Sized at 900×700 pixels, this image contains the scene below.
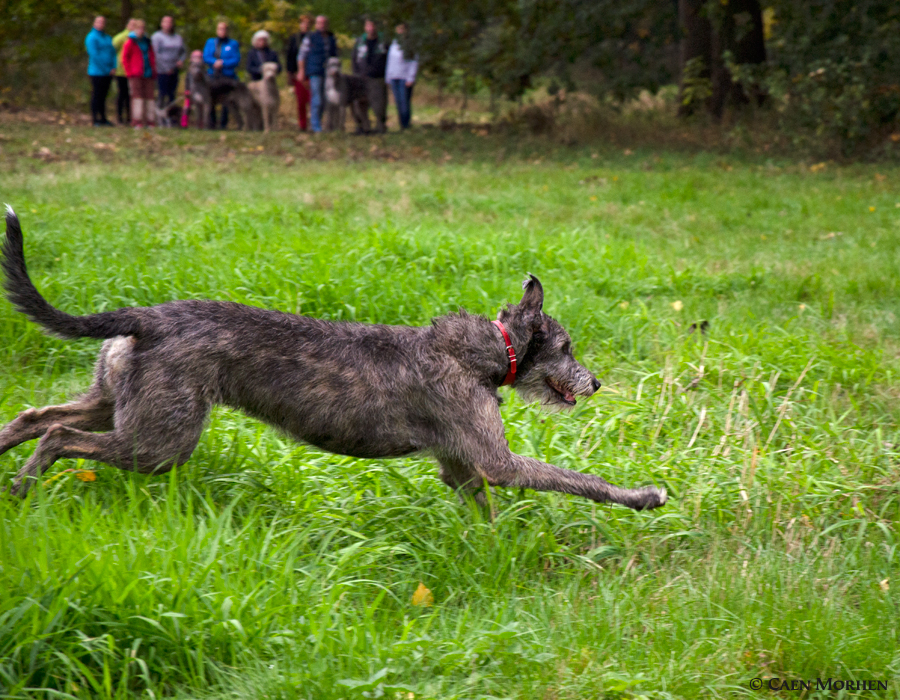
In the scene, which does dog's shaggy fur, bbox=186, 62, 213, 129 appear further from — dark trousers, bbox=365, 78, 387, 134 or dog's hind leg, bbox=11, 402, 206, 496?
dog's hind leg, bbox=11, 402, 206, 496

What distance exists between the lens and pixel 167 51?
21250mm

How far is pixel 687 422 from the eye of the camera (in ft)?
18.1

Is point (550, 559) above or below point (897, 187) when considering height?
below

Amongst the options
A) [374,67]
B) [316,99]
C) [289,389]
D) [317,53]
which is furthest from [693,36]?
[289,389]

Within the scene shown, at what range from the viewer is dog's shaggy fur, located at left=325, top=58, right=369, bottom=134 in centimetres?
2123

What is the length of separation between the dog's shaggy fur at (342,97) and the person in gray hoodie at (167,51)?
3644 millimetres

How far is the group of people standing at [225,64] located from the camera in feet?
67.0

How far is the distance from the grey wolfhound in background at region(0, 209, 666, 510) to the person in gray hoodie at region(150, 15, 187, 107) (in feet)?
62.3

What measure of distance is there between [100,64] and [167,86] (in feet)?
6.51

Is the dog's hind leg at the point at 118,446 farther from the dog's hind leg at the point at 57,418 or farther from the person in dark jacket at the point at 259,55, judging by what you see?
the person in dark jacket at the point at 259,55

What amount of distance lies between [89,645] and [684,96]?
65.8ft

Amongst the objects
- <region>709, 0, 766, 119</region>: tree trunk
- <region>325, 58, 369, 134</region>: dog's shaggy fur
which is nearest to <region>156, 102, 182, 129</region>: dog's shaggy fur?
<region>325, 58, 369, 134</region>: dog's shaggy fur

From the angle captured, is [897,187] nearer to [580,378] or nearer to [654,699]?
[580,378]

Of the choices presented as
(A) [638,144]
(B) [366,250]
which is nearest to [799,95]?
(A) [638,144]
